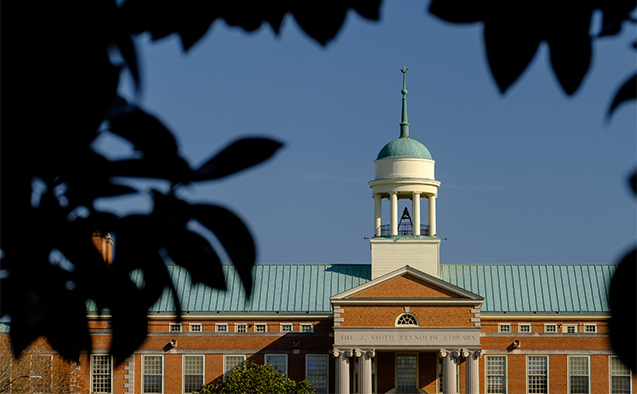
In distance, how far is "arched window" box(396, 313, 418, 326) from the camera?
169 feet

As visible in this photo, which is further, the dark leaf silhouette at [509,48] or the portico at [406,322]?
the portico at [406,322]

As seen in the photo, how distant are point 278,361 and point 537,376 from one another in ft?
47.3

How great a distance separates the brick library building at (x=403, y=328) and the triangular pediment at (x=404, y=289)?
0.06 meters

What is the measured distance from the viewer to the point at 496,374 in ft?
178

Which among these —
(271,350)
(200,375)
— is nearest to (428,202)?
(271,350)

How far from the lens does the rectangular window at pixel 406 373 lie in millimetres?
52938

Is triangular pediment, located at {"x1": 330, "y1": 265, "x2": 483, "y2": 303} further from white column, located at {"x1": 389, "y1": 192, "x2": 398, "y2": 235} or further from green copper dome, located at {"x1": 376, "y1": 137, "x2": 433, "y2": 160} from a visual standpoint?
green copper dome, located at {"x1": 376, "y1": 137, "x2": 433, "y2": 160}

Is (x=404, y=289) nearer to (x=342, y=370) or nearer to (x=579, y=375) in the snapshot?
(x=342, y=370)

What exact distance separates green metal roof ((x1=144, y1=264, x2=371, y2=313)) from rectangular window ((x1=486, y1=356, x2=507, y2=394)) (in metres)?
8.75

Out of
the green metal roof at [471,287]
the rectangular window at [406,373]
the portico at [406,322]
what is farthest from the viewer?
the green metal roof at [471,287]

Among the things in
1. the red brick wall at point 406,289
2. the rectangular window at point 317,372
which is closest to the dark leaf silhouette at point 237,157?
the red brick wall at point 406,289

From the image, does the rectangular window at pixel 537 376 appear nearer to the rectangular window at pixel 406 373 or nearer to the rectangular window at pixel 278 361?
the rectangular window at pixel 406 373

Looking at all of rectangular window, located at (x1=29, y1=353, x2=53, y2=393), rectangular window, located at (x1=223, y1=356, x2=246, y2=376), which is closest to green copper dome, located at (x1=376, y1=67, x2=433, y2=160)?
rectangular window, located at (x1=223, y1=356, x2=246, y2=376)

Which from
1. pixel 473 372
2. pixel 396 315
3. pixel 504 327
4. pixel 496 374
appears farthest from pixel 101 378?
pixel 504 327
